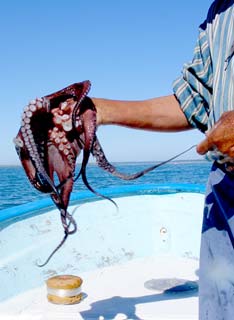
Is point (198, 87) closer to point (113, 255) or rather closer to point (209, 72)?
point (209, 72)

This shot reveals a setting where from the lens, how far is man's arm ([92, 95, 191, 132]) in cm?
174

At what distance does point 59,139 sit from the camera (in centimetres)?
177

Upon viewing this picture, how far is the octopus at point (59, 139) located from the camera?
171 centimetres

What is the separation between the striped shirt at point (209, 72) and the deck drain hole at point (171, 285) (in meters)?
2.60

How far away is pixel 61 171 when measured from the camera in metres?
1.86

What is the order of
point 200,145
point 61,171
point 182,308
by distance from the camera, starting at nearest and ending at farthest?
point 200,145 → point 61,171 → point 182,308

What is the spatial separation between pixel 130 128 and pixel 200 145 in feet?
1.63

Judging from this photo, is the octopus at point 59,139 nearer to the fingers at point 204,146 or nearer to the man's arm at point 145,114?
the man's arm at point 145,114

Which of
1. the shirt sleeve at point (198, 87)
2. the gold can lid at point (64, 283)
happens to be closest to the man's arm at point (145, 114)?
the shirt sleeve at point (198, 87)

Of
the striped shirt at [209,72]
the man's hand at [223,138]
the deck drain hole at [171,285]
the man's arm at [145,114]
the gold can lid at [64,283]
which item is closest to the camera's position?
the man's hand at [223,138]

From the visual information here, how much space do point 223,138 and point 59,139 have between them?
69 cm

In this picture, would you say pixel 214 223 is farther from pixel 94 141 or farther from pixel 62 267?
pixel 62 267

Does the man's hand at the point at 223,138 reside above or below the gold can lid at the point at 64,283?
above

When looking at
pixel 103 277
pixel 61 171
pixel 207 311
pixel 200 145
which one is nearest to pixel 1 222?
pixel 103 277
